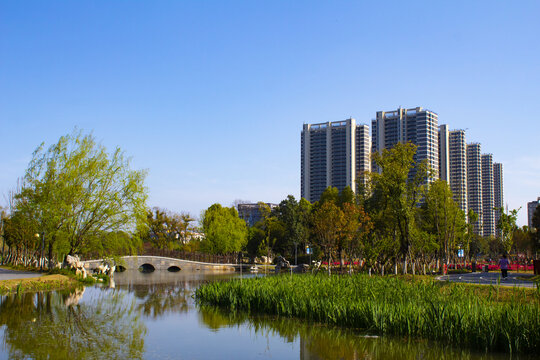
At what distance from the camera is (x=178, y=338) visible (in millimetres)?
10953

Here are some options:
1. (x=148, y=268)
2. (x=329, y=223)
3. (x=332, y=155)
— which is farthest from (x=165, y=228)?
(x=332, y=155)

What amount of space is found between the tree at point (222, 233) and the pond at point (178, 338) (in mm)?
45396

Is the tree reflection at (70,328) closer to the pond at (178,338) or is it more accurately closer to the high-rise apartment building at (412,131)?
the pond at (178,338)

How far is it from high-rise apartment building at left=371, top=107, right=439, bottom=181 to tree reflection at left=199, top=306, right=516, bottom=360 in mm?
89769

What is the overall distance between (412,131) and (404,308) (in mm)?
96066

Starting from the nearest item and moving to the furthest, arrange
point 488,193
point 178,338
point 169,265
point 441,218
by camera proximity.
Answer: point 178,338 → point 441,218 → point 169,265 → point 488,193

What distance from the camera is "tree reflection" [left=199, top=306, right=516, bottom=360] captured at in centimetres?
909

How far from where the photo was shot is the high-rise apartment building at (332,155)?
109 meters

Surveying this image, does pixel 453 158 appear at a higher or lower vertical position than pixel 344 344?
higher

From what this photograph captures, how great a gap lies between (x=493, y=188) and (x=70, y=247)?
364ft

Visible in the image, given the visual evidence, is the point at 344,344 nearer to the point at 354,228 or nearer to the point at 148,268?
the point at 354,228

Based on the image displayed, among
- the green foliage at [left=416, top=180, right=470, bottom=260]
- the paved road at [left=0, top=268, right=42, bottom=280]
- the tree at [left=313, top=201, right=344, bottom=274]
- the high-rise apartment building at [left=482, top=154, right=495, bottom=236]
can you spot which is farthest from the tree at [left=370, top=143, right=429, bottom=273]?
the high-rise apartment building at [left=482, top=154, right=495, bottom=236]

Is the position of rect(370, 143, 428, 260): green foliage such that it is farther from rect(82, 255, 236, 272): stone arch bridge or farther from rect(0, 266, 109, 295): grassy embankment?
rect(82, 255, 236, 272): stone arch bridge

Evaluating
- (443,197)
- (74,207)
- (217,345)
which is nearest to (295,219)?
(443,197)
